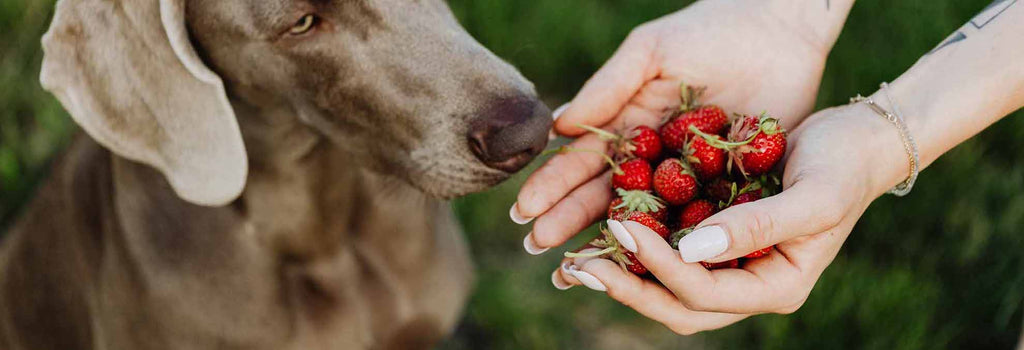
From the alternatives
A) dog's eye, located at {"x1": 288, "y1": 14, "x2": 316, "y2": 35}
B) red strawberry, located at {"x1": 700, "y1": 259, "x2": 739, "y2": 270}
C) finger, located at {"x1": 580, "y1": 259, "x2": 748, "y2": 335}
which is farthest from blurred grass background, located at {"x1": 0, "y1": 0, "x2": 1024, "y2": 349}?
dog's eye, located at {"x1": 288, "y1": 14, "x2": 316, "y2": 35}

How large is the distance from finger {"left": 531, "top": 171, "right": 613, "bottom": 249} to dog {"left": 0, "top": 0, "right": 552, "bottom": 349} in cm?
14

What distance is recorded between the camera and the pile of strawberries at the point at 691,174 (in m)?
1.59

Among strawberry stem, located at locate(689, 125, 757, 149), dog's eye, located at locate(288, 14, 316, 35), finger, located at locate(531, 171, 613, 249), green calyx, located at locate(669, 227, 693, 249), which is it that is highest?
dog's eye, located at locate(288, 14, 316, 35)

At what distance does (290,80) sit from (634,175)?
676mm

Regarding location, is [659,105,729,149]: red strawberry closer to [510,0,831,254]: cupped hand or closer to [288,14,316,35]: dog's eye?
[510,0,831,254]: cupped hand

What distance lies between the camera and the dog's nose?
162 cm

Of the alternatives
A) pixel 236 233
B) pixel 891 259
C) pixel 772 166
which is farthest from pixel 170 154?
pixel 891 259

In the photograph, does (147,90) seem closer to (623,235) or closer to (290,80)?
(290,80)

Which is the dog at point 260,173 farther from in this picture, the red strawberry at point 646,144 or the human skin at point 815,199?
the human skin at point 815,199

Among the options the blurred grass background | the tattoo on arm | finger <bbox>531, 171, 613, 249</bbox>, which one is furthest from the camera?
the blurred grass background

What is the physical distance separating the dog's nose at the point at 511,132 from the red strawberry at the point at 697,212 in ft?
0.94

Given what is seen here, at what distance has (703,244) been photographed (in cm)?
142

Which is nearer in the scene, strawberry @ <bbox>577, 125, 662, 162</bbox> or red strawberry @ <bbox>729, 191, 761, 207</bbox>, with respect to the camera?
red strawberry @ <bbox>729, 191, 761, 207</bbox>

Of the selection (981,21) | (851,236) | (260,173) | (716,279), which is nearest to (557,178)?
(716,279)
